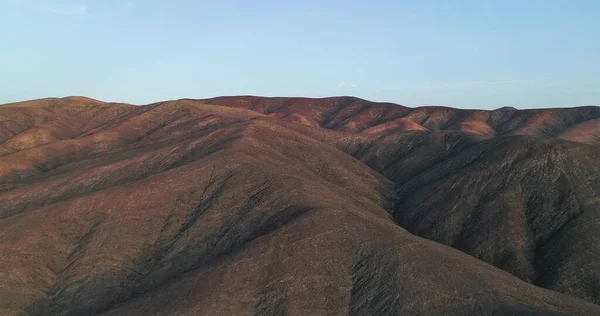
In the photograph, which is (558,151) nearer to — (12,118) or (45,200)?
(45,200)

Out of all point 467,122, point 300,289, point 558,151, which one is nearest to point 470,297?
point 300,289

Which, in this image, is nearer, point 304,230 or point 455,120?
point 304,230

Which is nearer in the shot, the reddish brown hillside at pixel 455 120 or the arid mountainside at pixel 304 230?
the arid mountainside at pixel 304 230

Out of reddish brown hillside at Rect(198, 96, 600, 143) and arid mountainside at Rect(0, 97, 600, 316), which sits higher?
reddish brown hillside at Rect(198, 96, 600, 143)

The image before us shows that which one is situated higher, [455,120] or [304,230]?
[455,120]

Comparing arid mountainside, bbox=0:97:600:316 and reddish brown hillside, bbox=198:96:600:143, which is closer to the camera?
arid mountainside, bbox=0:97:600:316

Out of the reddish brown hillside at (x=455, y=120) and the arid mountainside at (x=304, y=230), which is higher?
the reddish brown hillside at (x=455, y=120)

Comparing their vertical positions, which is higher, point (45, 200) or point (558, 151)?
point (558, 151)

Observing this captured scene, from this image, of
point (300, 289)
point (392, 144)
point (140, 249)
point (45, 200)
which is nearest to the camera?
point (300, 289)
